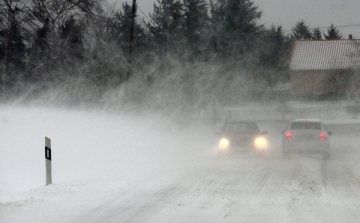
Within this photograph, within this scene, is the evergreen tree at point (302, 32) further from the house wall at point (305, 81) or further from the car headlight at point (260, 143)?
the car headlight at point (260, 143)

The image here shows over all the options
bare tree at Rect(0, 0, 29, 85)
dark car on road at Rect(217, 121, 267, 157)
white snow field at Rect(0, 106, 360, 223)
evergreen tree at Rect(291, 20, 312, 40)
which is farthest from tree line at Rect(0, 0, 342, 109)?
evergreen tree at Rect(291, 20, 312, 40)

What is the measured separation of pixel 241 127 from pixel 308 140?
3.16m

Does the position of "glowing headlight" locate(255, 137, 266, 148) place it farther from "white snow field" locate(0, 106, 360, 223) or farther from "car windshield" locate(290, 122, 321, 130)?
"car windshield" locate(290, 122, 321, 130)

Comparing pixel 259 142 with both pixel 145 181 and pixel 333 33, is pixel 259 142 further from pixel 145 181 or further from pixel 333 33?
pixel 333 33

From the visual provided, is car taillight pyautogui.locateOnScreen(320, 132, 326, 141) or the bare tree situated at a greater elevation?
the bare tree

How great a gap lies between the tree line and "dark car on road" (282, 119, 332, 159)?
9869 mm

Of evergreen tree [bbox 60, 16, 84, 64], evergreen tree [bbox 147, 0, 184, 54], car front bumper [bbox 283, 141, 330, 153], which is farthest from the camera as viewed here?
evergreen tree [bbox 147, 0, 184, 54]

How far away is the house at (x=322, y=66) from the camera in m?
55.9

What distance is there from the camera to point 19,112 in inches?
705

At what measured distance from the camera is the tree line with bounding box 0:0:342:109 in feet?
102

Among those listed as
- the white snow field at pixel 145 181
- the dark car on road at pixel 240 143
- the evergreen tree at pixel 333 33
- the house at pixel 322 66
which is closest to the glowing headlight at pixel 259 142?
the dark car on road at pixel 240 143

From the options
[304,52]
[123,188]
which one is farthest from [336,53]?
[123,188]

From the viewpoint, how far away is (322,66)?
62406 millimetres

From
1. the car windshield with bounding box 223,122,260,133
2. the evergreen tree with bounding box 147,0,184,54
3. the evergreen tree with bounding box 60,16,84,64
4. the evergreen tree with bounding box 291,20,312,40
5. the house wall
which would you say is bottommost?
the car windshield with bounding box 223,122,260,133
